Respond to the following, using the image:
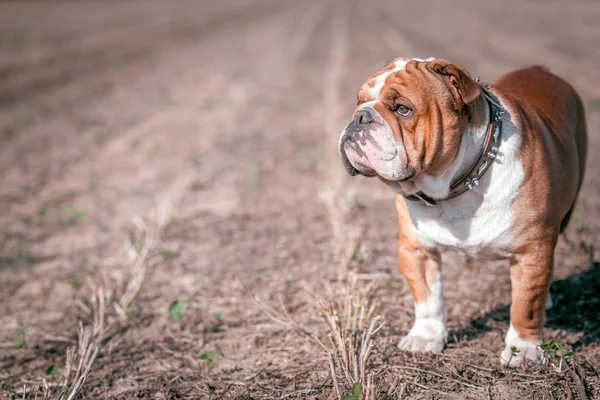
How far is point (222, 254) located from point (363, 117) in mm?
2871

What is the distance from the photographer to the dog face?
131 inches

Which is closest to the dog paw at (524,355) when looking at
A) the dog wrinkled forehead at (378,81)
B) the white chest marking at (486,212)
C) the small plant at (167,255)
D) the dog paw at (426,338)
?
the dog paw at (426,338)

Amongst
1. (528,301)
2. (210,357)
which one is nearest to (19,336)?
(210,357)

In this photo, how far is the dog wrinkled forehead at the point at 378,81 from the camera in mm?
3524

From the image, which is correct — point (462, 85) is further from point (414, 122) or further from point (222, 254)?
point (222, 254)

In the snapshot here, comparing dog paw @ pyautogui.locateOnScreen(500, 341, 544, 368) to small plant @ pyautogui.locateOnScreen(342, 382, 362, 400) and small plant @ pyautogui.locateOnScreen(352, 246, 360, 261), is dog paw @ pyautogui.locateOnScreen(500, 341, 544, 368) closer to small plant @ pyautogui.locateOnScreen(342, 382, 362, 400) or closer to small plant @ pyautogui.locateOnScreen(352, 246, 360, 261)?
small plant @ pyautogui.locateOnScreen(342, 382, 362, 400)

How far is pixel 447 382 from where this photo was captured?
11.8ft

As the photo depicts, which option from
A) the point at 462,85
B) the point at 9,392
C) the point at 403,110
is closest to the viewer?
the point at 462,85

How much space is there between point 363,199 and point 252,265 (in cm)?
194

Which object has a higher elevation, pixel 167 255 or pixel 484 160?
pixel 484 160

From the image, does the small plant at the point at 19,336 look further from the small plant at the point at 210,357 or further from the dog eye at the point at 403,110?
the dog eye at the point at 403,110

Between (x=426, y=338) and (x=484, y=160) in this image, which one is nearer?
(x=484, y=160)

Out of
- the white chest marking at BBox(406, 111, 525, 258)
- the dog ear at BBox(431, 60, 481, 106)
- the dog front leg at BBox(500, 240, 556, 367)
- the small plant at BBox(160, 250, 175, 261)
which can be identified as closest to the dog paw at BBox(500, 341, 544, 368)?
the dog front leg at BBox(500, 240, 556, 367)

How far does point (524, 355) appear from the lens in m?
3.70
